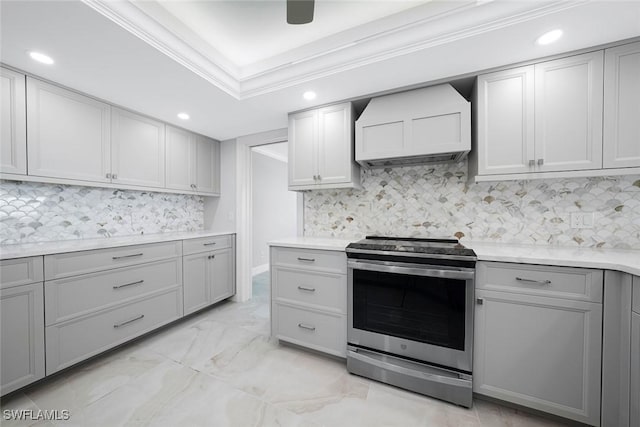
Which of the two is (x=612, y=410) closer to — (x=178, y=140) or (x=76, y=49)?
(x=76, y=49)

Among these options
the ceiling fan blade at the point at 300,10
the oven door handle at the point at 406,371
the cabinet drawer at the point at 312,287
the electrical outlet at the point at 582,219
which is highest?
the ceiling fan blade at the point at 300,10

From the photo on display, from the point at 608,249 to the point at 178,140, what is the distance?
166 inches

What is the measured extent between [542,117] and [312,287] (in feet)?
6.95

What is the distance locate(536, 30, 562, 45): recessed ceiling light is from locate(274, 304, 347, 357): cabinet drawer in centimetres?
230

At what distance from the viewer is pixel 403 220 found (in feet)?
7.91

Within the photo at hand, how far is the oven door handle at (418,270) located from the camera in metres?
1.59

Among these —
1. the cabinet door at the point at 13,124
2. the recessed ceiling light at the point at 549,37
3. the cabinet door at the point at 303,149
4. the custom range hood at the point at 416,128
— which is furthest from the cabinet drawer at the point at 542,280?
the cabinet door at the point at 13,124

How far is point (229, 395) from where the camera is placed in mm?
1678

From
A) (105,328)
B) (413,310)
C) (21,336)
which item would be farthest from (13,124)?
(413,310)

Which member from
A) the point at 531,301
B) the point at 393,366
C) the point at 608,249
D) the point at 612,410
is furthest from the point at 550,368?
the point at 608,249

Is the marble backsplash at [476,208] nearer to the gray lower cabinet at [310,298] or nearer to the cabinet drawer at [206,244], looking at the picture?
the gray lower cabinet at [310,298]

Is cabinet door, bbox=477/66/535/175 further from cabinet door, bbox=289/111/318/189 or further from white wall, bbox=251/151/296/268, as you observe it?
white wall, bbox=251/151/296/268

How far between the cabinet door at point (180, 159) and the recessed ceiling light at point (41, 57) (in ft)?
3.99

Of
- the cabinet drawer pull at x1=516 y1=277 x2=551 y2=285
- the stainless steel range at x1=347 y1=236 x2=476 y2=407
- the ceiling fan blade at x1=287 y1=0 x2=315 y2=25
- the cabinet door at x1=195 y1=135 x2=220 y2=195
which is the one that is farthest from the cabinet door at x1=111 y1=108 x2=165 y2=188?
the cabinet drawer pull at x1=516 y1=277 x2=551 y2=285
